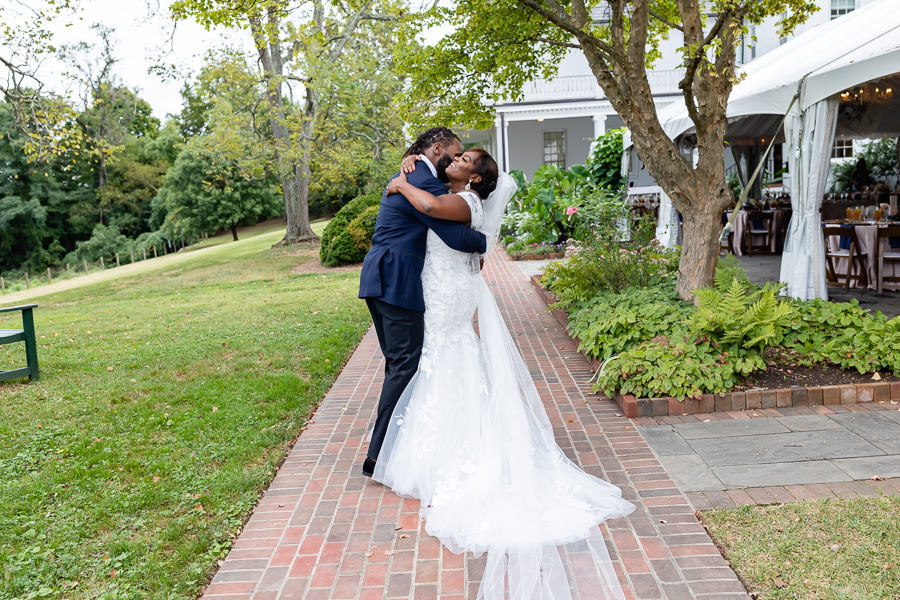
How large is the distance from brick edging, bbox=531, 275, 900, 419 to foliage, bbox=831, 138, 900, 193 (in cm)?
1248

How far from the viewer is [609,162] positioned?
629 inches

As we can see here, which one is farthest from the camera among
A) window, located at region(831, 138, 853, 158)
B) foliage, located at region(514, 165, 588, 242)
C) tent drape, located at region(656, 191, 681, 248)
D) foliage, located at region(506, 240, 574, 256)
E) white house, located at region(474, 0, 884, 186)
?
white house, located at region(474, 0, 884, 186)

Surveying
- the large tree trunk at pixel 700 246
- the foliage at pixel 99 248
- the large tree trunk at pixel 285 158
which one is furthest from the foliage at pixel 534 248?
the foliage at pixel 99 248

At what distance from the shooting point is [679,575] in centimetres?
262

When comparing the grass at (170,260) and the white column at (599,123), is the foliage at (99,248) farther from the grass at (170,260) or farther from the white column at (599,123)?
the white column at (599,123)

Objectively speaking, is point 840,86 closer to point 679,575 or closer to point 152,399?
point 679,575

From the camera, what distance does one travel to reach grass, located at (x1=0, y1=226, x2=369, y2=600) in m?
2.97

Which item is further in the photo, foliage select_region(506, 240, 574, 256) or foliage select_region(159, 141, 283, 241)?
foliage select_region(159, 141, 283, 241)

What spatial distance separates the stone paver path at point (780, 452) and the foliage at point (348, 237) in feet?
38.9

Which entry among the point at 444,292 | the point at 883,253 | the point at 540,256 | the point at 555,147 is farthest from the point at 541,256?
the point at 555,147

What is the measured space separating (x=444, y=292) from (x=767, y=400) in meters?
2.54

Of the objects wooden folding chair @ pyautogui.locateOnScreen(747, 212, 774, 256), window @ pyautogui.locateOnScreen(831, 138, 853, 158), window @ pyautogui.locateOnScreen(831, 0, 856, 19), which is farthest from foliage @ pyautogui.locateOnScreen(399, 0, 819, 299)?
window @ pyautogui.locateOnScreen(831, 138, 853, 158)

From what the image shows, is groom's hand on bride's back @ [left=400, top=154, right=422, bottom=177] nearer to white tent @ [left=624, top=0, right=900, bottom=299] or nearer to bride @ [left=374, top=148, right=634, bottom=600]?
bride @ [left=374, top=148, right=634, bottom=600]

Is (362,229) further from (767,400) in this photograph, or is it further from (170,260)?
(170,260)
